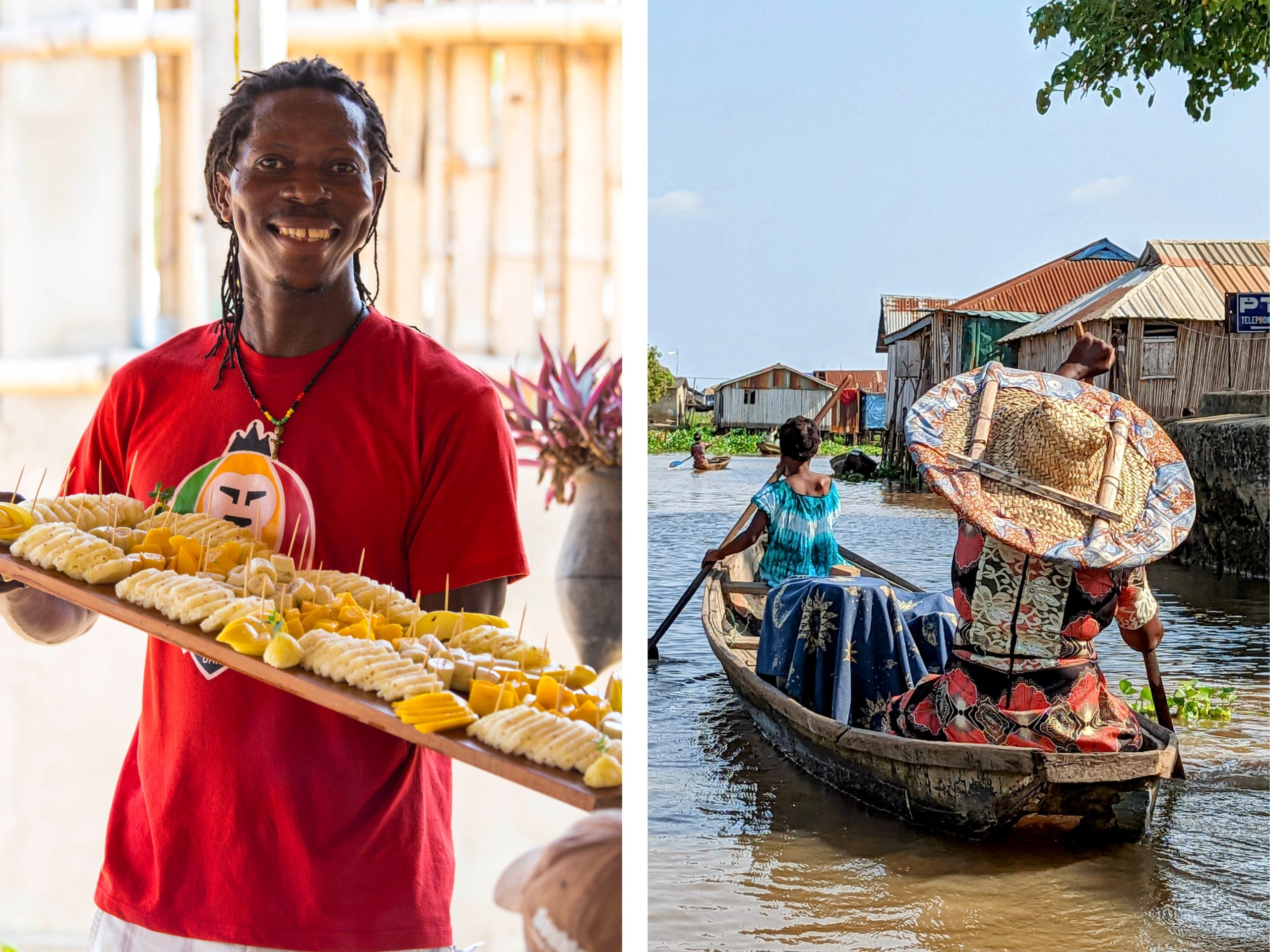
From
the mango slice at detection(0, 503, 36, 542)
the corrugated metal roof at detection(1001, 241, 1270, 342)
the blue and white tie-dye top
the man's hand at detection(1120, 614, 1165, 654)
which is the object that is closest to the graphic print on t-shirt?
the mango slice at detection(0, 503, 36, 542)

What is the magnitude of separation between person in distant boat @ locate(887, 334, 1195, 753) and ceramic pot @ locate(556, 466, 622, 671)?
1.69m

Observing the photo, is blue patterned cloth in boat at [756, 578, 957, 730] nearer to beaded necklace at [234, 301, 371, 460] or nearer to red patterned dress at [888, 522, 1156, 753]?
red patterned dress at [888, 522, 1156, 753]

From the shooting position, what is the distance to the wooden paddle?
15.1 ft

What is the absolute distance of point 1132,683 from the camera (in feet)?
20.4

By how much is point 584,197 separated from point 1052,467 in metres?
2.08

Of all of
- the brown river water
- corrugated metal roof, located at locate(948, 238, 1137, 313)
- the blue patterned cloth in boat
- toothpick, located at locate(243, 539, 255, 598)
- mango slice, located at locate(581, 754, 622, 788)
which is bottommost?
the brown river water

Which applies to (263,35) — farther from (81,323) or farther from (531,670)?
(531,670)

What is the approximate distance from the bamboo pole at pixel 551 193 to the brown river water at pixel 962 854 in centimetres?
337

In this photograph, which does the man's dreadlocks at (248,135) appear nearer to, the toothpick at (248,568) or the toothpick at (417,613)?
the toothpick at (248,568)

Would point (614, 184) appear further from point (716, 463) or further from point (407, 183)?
point (716, 463)

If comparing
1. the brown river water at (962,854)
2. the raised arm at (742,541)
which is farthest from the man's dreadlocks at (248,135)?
the brown river water at (962,854)

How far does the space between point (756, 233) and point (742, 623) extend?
140 inches

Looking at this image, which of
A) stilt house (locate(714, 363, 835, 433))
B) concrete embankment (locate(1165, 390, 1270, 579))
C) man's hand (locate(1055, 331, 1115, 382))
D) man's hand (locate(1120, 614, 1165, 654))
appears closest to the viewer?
man's hand (locate(1120, 614, 1165, 654))

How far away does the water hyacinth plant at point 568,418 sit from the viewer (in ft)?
5.02
